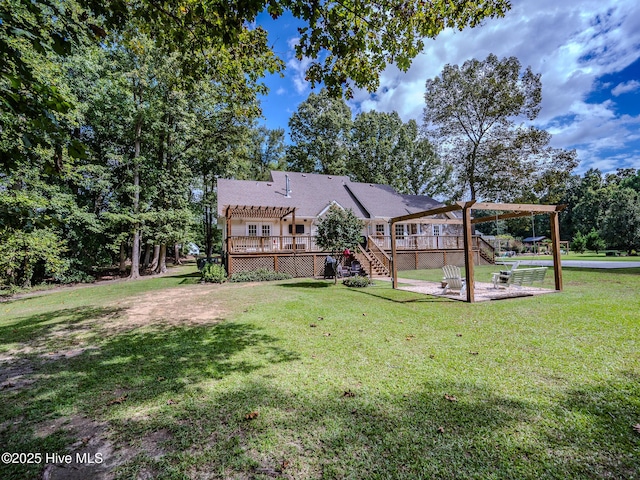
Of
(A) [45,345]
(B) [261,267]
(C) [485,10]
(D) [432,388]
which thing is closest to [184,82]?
(C) [485,10]

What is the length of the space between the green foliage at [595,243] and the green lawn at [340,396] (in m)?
44.3

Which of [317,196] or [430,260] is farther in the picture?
[317,196]

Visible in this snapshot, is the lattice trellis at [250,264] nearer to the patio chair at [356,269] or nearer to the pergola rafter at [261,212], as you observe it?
the pergola rafter at [261,212]

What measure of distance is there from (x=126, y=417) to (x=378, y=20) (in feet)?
21.8

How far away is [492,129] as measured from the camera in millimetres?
25672

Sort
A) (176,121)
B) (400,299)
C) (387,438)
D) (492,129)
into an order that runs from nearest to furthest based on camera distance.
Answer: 1. (387,438)
2. (400,299)
3. (176,121)
4. (492,129)

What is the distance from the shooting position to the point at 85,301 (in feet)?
36.0

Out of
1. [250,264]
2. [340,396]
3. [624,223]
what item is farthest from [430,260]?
[624,223]

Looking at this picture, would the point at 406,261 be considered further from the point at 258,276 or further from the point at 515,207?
the point at 515,207

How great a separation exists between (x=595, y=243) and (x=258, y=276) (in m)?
48.3

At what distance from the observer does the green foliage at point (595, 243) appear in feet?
127

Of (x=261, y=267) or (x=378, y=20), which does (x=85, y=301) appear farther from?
(x=378, y=20)

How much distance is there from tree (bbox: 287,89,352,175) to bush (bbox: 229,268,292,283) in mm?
22042

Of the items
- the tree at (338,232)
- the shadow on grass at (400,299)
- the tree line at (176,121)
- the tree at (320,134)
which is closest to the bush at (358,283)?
the shadow on grass at (400,299)
